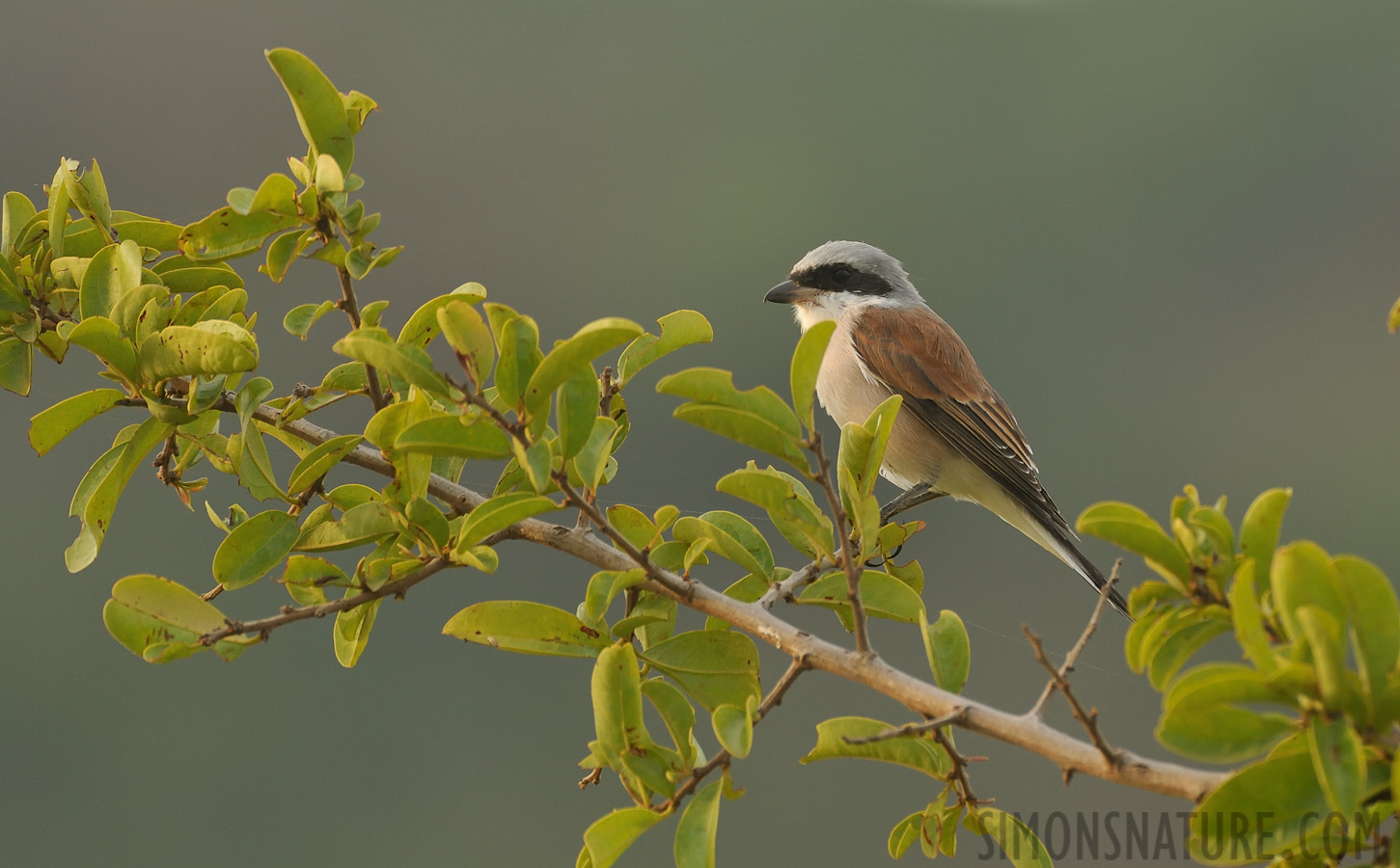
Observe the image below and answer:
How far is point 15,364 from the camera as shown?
71.3 inches

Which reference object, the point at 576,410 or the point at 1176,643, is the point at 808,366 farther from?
the point at 1176,643

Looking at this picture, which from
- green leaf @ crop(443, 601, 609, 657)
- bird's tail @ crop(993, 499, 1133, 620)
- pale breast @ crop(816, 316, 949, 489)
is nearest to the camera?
green leaf @ crop(443, 601, 609, 657)

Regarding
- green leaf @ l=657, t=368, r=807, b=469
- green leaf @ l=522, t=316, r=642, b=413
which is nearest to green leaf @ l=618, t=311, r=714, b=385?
green leaf @ l=657, t=368, r=807, b=469

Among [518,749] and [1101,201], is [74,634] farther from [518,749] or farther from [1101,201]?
[1101,201]

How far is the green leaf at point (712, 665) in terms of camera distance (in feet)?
5.29

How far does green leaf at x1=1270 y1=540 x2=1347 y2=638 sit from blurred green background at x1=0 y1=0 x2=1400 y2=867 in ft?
111

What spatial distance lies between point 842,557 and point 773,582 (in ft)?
1.07

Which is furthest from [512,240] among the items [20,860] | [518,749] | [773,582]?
[773,582]

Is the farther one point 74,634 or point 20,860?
point 74,634

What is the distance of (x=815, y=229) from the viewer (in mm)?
43812

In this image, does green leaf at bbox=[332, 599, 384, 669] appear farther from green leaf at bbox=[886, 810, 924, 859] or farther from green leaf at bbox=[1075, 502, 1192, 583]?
green leaf at bbox=[1075, 502, 1192, 583]

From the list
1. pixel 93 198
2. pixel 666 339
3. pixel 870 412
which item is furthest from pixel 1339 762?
pixel 870 412

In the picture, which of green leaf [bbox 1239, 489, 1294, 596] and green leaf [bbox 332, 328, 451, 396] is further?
green leaf [bbox 332, 328, 451, 396]

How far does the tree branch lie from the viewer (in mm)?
1150
